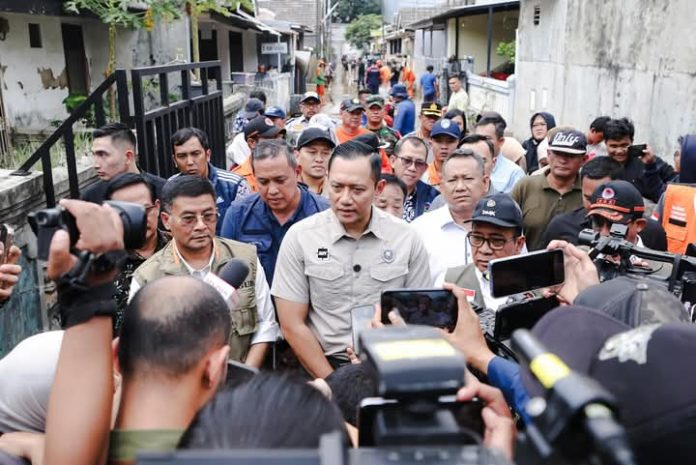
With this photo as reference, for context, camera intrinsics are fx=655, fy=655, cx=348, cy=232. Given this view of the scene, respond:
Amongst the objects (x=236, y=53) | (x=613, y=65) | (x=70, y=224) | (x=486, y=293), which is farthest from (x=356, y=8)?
(x=70, y=224)

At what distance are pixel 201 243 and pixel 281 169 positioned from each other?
3.24 ft

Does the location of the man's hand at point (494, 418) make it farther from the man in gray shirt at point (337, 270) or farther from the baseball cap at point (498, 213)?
the baseball cap at point (498, 213)

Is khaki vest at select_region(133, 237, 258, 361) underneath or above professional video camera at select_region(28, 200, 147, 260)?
underneath

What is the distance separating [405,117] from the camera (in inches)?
382

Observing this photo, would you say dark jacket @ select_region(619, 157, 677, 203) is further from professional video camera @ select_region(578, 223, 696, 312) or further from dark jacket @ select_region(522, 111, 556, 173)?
professional video camera @ select_region(578, 223, 696, 312)

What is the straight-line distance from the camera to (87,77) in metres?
11.6

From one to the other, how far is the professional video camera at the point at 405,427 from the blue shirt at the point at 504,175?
4.49 m

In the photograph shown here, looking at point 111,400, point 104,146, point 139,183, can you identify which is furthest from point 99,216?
point 104,146

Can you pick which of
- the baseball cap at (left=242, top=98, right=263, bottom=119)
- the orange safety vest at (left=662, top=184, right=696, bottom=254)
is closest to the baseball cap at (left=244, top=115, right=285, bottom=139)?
the baseball cap at (left=242, top=98, right=263, bottom=119)

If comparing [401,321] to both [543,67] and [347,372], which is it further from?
[543,67]

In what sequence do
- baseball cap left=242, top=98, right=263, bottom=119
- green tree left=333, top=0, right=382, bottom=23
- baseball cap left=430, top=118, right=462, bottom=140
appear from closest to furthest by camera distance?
baseball cap left=430, top=118, right=462, bottom=140 → baseball cap left=242, top=98, right=263, bottom=119 → green tree left=333, top=0, right=382, bottom=23

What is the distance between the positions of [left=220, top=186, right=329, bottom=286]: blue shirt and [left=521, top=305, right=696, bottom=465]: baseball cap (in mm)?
2716

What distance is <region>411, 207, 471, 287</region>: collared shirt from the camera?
3705 millimetres

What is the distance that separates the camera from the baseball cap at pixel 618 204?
10.8 feet
